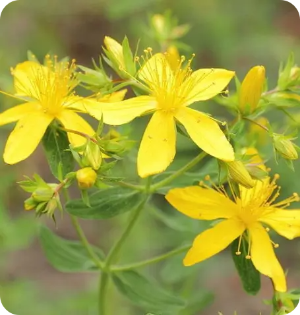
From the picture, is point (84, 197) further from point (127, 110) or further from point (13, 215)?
point (13, 215)

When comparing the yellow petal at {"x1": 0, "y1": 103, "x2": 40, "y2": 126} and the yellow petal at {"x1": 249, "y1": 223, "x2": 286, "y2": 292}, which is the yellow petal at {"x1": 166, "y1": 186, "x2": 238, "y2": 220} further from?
the yellow petal at {"x1": 0, "y1": 103, "x2": 40, "y2": 126}

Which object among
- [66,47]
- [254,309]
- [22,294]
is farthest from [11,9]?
[254,309]

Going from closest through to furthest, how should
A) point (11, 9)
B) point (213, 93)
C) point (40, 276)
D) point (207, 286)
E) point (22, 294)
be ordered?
1. point (213, 93)
2. point (22, 294)
3. point (207, 286)
4. point (40, 276)
5. point (11, 9)

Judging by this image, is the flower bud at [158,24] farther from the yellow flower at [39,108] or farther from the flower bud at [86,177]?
the flower bud at [86,177]

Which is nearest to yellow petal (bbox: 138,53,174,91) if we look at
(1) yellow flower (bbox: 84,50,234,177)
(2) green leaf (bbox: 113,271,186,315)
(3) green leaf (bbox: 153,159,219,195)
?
(1) yellow flower (bbox: 84,50,234,177)

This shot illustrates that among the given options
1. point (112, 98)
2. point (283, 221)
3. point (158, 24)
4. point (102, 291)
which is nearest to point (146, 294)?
point (102, 291)

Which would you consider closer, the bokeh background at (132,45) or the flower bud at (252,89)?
the flower bud at (252,89)

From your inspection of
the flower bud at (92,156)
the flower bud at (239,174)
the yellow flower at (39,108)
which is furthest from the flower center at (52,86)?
the flower bud at (239,174)
